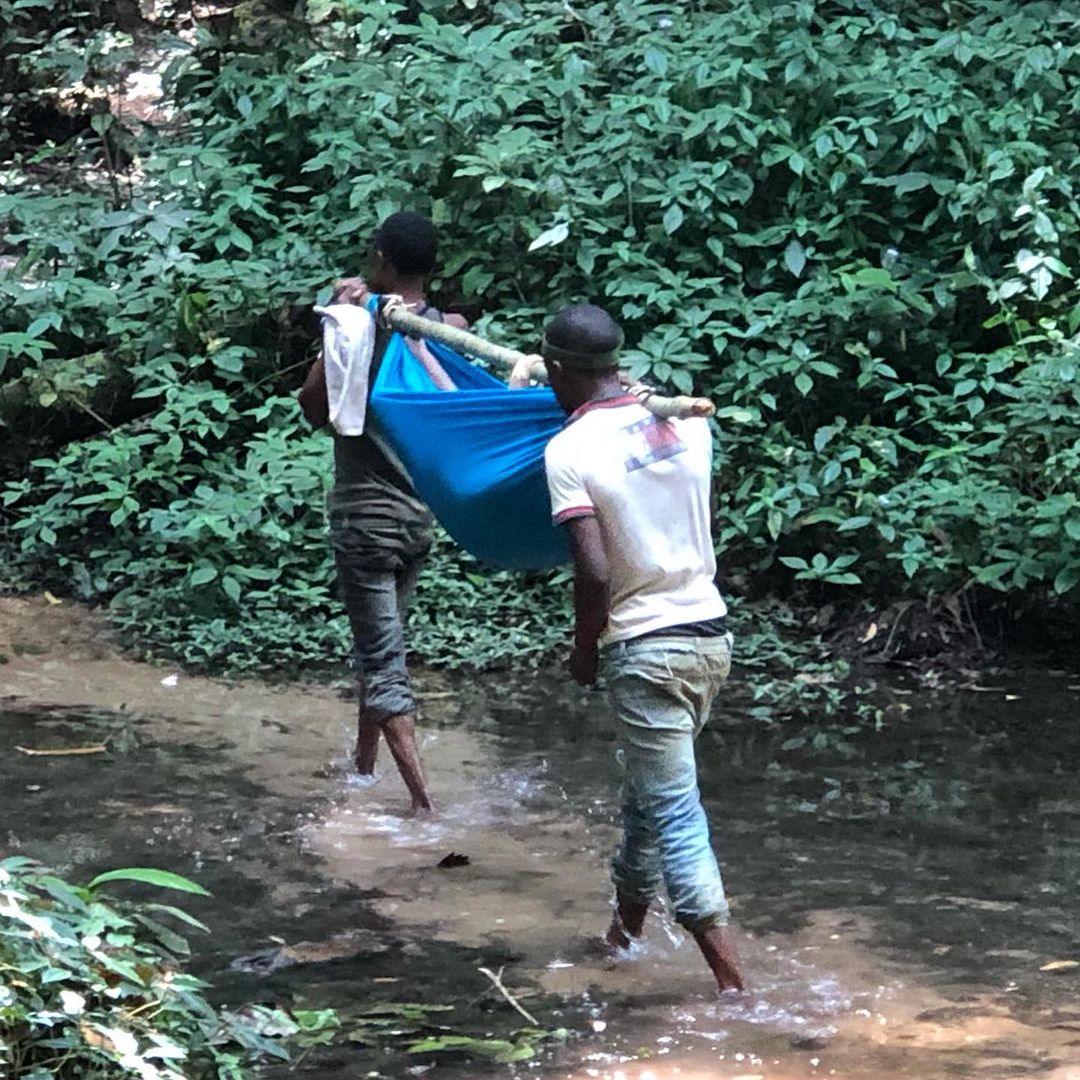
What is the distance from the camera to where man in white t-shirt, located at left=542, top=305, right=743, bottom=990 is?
12.6 feet

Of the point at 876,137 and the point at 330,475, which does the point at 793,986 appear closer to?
the point at 330,475

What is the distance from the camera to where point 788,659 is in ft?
23.8

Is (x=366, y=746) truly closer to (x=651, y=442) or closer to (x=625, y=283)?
(x=651, y=442)

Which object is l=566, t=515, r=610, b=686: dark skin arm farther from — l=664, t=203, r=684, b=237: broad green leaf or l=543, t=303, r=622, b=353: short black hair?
l=664, t=203, r=684, b=237: broad green leaf

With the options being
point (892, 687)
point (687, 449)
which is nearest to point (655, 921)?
point (687, 449)

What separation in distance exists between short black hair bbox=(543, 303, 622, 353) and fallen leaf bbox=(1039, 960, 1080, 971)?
2.00 meters

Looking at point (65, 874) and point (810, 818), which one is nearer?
point (65, 874)

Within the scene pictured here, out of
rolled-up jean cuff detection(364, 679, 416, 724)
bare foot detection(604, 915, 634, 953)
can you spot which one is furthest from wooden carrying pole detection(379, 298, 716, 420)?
bare foot detection(604, 915, 634, 953)

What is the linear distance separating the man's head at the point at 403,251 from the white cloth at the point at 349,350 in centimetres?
15

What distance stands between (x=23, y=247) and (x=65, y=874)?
21.8 ft

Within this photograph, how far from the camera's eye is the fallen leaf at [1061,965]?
425 cm

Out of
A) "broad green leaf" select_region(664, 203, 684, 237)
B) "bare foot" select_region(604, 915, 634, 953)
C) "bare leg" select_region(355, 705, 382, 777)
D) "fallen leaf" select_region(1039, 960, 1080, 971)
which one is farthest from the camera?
"broad green leaf" select_region(664, 203, 684, 237)

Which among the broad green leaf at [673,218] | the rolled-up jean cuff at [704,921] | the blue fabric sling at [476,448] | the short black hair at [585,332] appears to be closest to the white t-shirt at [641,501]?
the short black hair at [585,332]

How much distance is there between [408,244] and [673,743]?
1.98m
